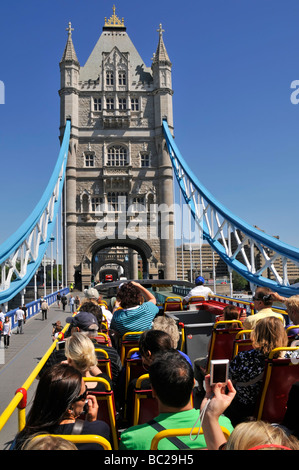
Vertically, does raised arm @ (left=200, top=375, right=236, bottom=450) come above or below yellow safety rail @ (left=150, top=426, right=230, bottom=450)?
above

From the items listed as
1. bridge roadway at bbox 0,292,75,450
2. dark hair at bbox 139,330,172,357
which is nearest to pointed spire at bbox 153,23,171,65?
bridge roadway at bbox 0,292,75,450

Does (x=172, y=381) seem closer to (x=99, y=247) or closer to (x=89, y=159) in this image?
(x=89, y=159)

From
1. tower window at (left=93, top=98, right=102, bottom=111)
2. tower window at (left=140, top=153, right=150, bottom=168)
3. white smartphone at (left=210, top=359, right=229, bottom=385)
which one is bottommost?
white smartphone at (left=210, top=359, right=229, bottom=385)

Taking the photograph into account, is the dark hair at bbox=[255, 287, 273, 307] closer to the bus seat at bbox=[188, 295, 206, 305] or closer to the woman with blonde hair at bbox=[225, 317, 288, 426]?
the woman with blonde hair at bbox=[225, 317, 288, 426]

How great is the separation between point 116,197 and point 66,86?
11.0 metres

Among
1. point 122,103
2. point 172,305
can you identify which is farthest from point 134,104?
point 172,305

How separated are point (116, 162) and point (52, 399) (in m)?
35.6

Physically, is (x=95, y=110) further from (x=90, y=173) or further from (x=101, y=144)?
(x=90, y=173)

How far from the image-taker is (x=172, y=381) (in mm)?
2051

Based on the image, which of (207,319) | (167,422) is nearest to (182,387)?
(167,422)

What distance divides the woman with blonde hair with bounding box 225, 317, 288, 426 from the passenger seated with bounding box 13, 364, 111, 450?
3.93 feet

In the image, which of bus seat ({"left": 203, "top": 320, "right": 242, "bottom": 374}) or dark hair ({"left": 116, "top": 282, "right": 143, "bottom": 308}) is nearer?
bus seat ({"left": 203, "top": 320, "right": 242, "bottom": 374})

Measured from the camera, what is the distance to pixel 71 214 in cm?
3519

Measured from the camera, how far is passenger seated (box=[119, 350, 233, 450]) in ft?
6.22
